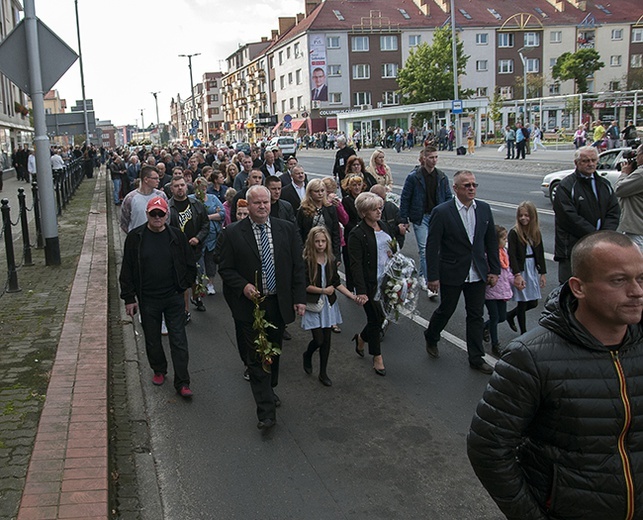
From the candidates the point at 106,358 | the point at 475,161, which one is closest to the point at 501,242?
the point at 106,358

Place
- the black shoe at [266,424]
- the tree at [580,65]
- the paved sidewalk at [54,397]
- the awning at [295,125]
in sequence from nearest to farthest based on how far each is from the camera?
the paved sidewalk at [54,397] → the black shoe at [266,424] → the tree at [580,65] → the awning at [295,125]

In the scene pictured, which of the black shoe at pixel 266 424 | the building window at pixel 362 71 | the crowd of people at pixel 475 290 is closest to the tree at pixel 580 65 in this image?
the building window at pixel 362 71

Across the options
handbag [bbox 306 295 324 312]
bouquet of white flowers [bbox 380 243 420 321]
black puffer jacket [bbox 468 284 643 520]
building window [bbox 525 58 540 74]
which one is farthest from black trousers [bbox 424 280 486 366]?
building window [bbox 525 58 540 74]

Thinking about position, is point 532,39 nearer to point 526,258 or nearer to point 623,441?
point 526,258

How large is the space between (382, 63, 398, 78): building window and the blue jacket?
6928cm

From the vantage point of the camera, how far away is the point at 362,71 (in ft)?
246

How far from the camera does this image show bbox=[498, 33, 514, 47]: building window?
74956mm

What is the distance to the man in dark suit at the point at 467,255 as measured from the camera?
6.26 m

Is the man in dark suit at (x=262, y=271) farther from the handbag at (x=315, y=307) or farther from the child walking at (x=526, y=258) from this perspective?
the child walking at (x=526, y=258)

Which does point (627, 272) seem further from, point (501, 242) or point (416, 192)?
point (416, 192)

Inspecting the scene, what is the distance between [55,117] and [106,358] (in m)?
19.4

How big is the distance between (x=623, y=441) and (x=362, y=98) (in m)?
75.9

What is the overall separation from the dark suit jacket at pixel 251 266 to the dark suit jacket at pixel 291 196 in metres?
4.15

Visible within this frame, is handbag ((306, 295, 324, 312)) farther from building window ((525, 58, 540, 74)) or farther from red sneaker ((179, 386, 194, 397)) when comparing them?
building window ((525, 58, 540, 74))
